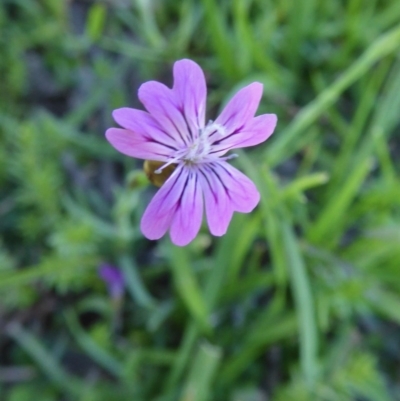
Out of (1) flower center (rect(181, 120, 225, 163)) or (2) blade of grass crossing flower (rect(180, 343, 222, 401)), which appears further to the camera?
(2) blade of grass crossing flower (rect(180, 343, 222, 401))

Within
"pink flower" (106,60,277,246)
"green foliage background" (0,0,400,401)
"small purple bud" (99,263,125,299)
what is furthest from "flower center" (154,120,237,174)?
"small purple bud" (99,263,125,299)

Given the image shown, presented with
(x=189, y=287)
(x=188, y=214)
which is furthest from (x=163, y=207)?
(x=189, y=287)

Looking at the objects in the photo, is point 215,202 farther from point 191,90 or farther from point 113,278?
point 113,278

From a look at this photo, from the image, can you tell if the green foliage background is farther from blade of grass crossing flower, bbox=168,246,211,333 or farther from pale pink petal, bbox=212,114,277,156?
pale pink petal, bbox=212,114,277,156

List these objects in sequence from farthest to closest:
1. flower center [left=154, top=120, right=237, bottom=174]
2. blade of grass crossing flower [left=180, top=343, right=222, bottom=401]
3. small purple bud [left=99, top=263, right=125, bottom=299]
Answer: small purple bud [left=99, top=263, right=125, bottom=299]
blade of grass crossing flower [left=180, top=343, right=222, bottom=401]
flower center [left=154, top=120, right=237, bottom=174]

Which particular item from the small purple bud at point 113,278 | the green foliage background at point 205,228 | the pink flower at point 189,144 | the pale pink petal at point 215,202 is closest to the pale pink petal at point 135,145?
the pink flower at point 189,144

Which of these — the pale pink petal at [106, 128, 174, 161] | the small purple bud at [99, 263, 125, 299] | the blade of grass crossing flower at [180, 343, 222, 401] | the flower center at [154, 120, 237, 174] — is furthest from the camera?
the small purple bud at [99, 263, 125, 299]

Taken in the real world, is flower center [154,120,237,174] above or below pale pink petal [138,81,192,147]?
below
